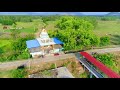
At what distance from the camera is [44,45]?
5281mm

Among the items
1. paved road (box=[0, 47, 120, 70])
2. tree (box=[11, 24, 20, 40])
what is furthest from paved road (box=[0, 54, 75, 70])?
tree (box=[11, 24, 20, 40])

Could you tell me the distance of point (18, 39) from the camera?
5.20m

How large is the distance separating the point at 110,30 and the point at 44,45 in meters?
1.13

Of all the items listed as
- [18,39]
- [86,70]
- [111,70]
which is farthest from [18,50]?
[111,70]

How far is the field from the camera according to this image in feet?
17.0

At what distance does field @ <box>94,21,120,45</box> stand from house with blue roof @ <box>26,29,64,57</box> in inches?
26.3

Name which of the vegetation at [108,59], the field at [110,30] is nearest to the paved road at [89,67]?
the vegetation at [108,59]

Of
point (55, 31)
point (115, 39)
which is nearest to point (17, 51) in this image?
point (55, 31)

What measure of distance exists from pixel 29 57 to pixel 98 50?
1167 millimetres

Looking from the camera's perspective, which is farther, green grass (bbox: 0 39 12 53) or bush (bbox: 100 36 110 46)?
bush (bbox: 100 36 110 46)

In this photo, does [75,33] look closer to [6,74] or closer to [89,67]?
[89,67]

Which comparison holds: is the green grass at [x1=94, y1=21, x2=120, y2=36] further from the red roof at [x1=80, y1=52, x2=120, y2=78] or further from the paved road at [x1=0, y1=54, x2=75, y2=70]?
the paved road at [x1=0, y1=54, x2=75, y2=70]

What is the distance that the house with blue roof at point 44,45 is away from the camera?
5207 mm
